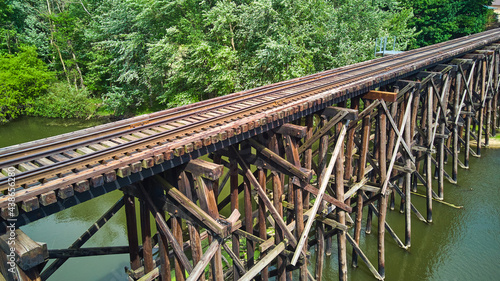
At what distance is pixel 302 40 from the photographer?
1520 centimetres

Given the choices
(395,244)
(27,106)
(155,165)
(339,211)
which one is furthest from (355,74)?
(27,106)

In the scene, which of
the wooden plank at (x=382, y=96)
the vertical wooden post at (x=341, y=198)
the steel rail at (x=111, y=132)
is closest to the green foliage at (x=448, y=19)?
the wooden plank at (x=382, y=96)

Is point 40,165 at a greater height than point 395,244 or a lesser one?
greater

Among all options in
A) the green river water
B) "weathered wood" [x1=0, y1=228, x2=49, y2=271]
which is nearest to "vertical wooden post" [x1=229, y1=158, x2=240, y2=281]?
the green river water

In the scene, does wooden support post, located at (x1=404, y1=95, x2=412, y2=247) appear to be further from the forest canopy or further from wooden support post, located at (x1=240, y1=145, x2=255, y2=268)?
the forest canopy

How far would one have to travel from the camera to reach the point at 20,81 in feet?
67.6

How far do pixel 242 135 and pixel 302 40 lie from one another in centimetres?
1155

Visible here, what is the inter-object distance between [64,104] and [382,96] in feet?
65.2

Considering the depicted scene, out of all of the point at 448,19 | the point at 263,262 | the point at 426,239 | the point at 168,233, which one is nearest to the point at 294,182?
the point at 263,262

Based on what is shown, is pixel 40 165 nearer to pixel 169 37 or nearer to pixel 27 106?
pixel 169 37

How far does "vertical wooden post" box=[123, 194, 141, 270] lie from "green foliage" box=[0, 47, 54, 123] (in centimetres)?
1978

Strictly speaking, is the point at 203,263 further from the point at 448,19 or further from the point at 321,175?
the point at 448,19

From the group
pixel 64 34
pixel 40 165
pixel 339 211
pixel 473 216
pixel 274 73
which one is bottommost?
pixel 473 216

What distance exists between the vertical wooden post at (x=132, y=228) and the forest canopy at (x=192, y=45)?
10.9 meters
